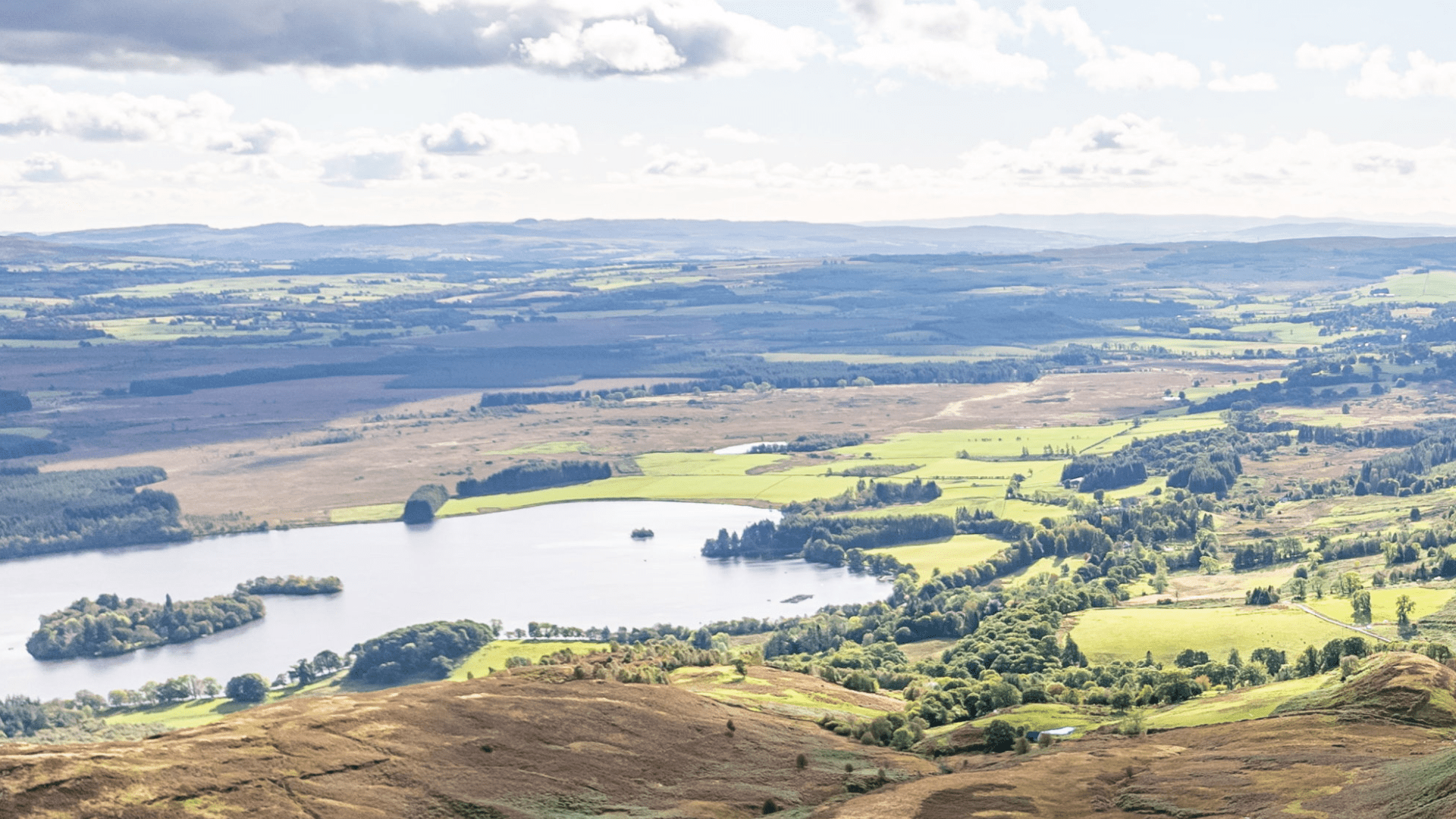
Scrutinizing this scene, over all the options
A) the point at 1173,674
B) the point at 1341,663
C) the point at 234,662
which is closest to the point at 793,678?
the point at 1173,674

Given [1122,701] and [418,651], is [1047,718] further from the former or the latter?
[418,651]

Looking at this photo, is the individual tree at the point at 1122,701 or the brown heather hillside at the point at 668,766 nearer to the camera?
the brown heather hillside at the point at 668,766

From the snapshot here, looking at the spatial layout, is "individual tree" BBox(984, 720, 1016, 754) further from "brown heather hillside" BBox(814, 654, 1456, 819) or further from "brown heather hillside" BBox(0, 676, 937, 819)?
"brown heather hillside" BBox(0, 676, 937, 819)

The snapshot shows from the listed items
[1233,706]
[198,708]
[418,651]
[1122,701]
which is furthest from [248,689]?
[1233,706]

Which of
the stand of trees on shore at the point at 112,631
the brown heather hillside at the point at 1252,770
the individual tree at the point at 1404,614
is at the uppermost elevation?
the brown heather hillside at the point at 1252,770

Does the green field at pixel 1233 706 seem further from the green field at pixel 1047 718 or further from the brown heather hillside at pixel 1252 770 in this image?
the green field at pixel 1047 718

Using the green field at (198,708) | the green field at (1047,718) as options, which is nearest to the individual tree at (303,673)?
the green field at (198,708)

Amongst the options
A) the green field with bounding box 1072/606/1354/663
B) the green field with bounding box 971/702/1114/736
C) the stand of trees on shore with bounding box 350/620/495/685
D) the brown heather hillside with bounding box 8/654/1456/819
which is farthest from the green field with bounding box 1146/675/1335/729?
the stand of trees on shore with bounding box 350/620/495/685
